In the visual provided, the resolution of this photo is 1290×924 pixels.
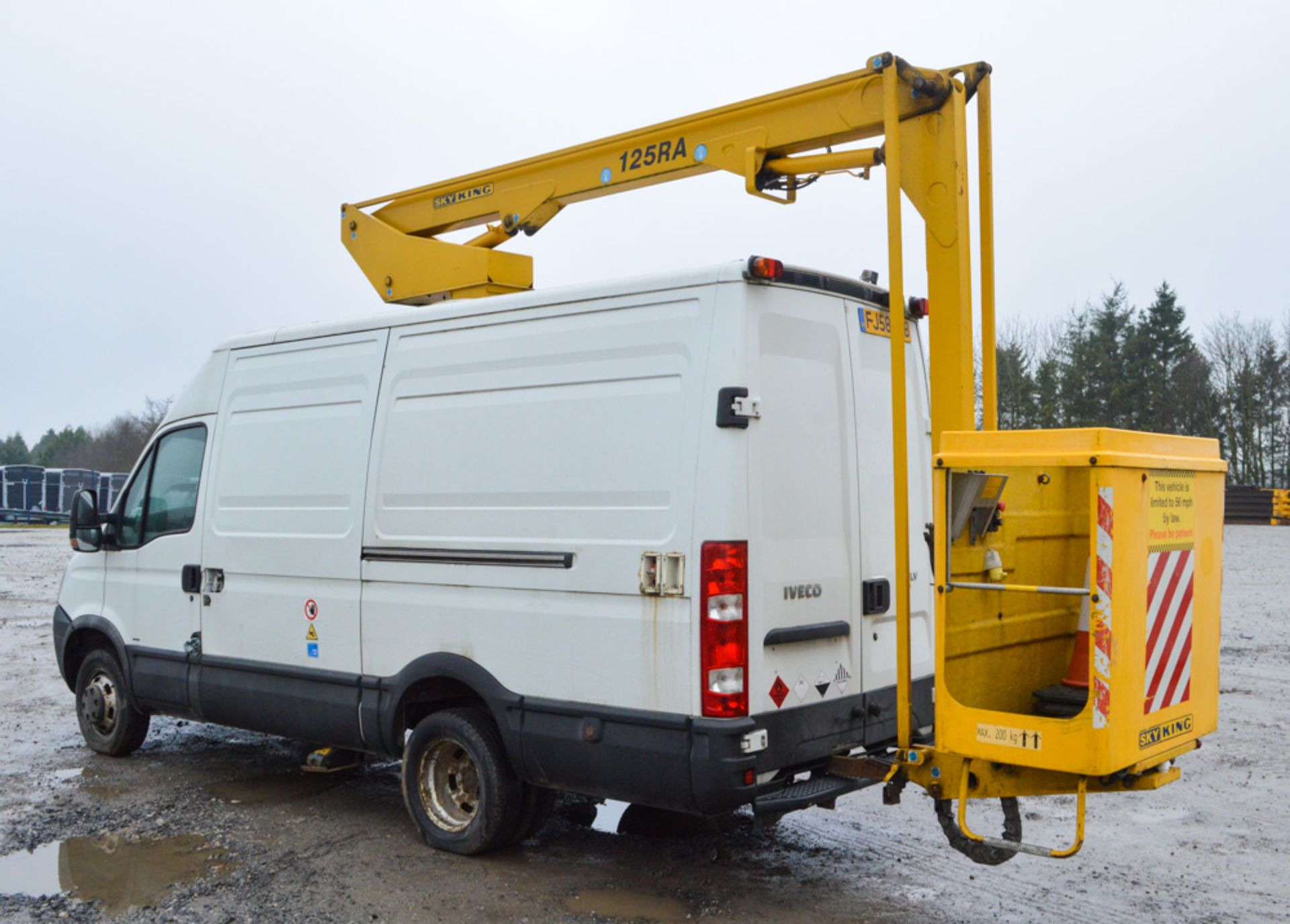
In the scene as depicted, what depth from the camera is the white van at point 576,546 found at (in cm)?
462

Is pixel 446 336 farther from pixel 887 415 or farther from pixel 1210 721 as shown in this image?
pixel 1210 721

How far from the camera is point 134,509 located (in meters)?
7.39

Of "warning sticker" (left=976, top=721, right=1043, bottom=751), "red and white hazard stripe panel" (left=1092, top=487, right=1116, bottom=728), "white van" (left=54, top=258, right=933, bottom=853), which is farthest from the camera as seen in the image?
"white van" (left=54, top=258, right=933, bottom=853)

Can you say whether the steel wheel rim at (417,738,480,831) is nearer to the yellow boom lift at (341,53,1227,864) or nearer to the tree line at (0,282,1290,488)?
the yellow boom lift at (341,53,1227,864)

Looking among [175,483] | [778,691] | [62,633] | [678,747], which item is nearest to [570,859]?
[678,747]

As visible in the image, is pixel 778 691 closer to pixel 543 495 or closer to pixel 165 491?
pixel 543 495

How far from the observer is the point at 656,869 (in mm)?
5383

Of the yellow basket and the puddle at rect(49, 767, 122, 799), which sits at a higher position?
the yellow basket

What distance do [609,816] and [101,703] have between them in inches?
143

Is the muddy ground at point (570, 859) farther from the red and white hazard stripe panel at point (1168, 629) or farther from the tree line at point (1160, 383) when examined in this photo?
the tree line at point (1160, 383)

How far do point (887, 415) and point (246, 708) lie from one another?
3.84m

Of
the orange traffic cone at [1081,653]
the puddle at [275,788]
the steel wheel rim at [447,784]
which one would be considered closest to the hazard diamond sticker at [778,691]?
the orange traffic cone at [1081,653]

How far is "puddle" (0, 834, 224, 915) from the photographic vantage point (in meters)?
5.13

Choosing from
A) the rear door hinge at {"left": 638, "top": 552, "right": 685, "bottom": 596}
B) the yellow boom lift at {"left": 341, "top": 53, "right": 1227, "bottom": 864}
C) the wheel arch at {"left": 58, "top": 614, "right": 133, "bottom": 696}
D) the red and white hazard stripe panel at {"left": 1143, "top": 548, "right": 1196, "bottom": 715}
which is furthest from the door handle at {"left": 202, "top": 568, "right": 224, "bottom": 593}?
the red and white hazard stripe panel at {"left": 1143, "top": 548, "right": 1196, "bottom": 715}
